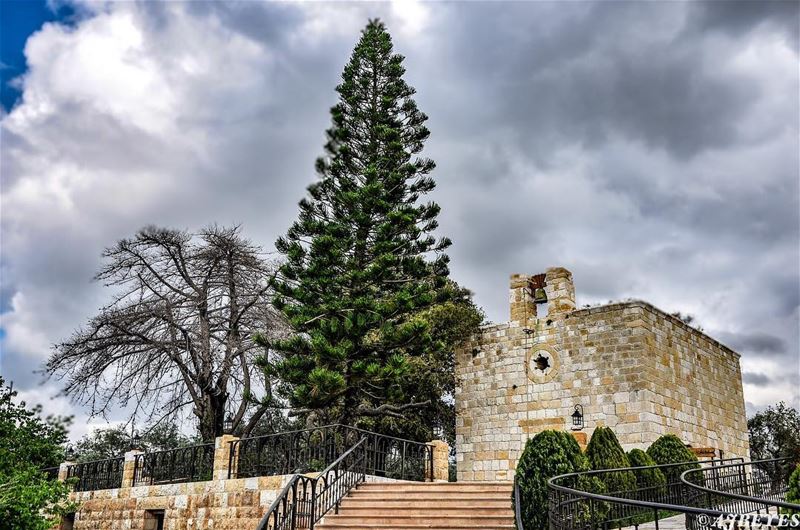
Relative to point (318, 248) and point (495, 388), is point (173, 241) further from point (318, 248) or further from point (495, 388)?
point (495, 388)

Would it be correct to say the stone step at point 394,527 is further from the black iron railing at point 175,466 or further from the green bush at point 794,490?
the black iron railing at point 175,466

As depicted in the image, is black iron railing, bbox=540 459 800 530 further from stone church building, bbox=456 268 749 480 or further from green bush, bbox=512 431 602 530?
stone church building, bbox=456 268 749 480

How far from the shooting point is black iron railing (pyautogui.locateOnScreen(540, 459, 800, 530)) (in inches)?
313

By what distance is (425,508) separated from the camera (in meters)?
11.3

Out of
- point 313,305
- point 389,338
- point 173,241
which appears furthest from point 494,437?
point 173,241

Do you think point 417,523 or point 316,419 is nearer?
point 417,523

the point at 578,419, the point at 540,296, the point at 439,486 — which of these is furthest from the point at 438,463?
the point at 540,296

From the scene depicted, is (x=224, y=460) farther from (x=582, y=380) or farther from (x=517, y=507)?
(x=582, y=380)

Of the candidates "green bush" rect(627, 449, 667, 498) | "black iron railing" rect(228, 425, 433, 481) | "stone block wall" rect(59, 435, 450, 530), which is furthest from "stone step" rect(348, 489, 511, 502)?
"green bush" rect(627, 449, 667, 498)

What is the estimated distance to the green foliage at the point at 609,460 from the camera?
11.8 meters

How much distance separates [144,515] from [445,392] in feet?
27.0

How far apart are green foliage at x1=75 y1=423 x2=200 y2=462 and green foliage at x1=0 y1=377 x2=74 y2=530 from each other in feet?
32.9

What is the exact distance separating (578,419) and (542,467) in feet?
21.3

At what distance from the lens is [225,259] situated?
18516mm
